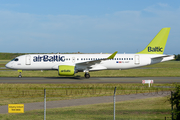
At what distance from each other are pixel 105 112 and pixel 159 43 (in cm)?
2672

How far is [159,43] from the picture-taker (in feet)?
119

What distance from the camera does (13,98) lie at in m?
17.5

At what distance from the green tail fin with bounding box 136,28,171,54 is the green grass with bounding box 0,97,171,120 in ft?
73.6

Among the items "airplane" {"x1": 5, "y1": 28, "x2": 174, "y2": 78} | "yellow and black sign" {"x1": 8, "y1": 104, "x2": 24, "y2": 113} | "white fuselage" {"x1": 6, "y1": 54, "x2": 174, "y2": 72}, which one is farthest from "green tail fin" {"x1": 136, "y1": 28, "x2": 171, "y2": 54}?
"yellow and black sign" {"x1": 8, "y1": 104, "x2": 24, "y2": 113}

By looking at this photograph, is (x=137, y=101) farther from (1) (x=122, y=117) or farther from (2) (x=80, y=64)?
(2) (x=80, y=64)

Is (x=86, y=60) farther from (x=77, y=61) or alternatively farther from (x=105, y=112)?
(x=105, y=112)

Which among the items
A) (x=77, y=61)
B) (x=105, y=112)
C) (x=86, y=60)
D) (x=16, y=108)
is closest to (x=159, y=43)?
(x=86, y=60)

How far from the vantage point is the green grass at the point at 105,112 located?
1163 cm

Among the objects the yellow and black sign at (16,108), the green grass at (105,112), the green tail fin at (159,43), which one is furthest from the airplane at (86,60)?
the yellow and black sign at (16,108)

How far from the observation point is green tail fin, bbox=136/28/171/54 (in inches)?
1420

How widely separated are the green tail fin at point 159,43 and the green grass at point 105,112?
2243 cm

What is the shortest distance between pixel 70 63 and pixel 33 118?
2387 centimetres

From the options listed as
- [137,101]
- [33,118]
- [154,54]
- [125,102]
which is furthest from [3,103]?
[154,54]

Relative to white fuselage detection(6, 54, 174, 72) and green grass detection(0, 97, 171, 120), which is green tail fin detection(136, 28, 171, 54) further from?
green grass detection(0, 97, 171, 120)
